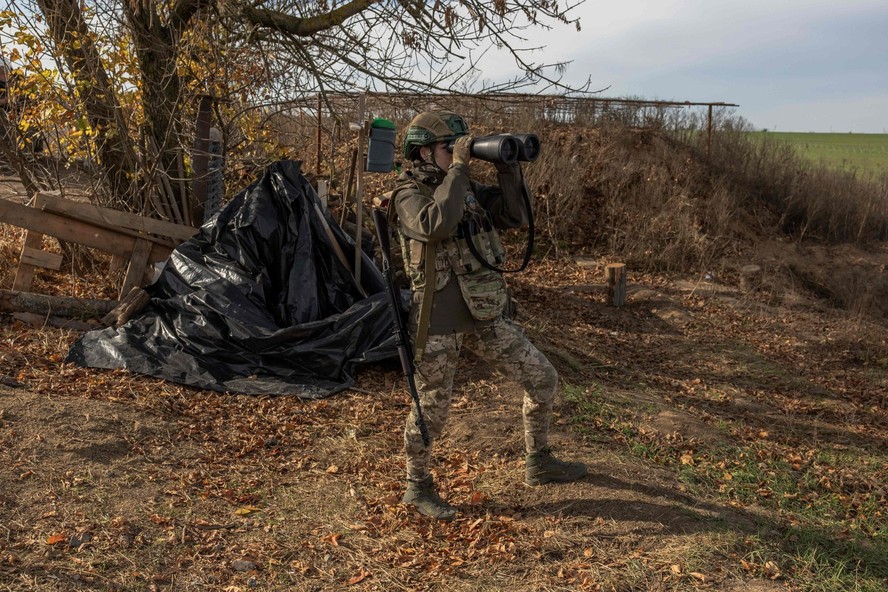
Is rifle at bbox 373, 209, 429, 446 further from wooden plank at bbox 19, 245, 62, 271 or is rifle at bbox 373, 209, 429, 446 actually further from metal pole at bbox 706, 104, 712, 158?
metal pole at bbox 706, 104, 712, 158

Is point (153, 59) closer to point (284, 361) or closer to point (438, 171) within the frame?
point (284, 361)

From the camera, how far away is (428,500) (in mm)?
4000

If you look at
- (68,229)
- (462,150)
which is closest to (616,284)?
(68,229)

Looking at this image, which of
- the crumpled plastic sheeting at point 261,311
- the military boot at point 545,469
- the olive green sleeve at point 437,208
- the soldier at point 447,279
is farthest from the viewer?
the crumpled plastic sheeting at point 261,311

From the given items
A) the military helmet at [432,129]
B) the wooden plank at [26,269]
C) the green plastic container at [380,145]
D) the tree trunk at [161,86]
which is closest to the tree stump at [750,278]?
the green plastic container at [380,145]

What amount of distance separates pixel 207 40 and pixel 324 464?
165 inches

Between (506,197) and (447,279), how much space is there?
1.57 ft

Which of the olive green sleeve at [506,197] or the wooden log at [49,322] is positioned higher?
the olive green sleeve at [506,197]

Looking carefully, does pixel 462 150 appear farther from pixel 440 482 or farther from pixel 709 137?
pixel 709 137

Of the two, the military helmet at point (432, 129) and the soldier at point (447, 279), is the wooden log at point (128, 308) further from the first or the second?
the military helmet at point (432, 129)

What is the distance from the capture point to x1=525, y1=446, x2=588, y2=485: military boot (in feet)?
13.8

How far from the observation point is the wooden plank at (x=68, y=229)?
643 centimetres

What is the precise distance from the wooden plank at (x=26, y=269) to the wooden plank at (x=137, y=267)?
707 mm

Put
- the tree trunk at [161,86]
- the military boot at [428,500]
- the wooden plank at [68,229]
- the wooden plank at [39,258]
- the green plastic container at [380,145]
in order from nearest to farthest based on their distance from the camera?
the military boot at [428,500]
the green plastic container at [380,145]
the wooden plank at [68,229]
the wooden plank at [39,258]
the tree trunk at [161,86]
